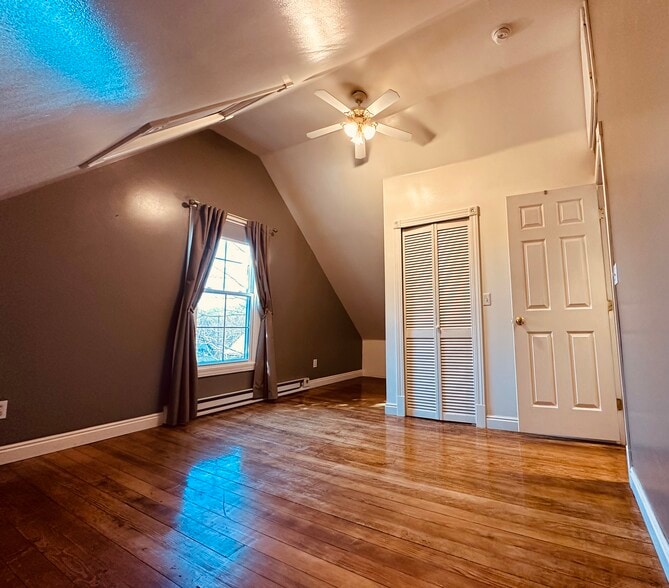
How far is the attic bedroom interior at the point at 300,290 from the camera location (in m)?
1.19

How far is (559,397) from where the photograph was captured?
264cm

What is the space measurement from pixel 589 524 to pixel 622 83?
1.94 m

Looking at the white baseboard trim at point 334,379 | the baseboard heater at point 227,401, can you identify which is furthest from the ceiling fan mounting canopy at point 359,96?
the white baseboard trim at point 334,379

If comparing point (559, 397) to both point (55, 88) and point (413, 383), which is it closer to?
point (413, 383)

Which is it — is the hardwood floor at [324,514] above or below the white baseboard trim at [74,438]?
below

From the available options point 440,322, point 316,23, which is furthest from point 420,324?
point 316,23

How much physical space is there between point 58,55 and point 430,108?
2896 mm

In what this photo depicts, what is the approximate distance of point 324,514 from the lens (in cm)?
158

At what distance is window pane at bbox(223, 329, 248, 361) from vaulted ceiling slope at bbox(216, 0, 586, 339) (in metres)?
1.84

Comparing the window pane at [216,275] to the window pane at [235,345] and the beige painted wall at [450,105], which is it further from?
the beige painted wall at [450,105]

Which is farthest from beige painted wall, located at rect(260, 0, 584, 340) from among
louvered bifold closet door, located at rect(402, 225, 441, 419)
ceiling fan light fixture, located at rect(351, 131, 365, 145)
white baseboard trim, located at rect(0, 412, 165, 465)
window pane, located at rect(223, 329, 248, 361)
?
white baseboard trim, located at rect(0, 412, 165, 465)

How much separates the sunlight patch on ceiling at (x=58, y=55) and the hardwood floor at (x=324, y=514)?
5.08 feet

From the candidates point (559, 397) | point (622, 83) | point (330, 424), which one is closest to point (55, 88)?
point (622, 83)

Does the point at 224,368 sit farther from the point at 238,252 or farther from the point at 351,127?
the point at 351,127
